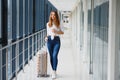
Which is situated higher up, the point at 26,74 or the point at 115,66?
the point at 115,66

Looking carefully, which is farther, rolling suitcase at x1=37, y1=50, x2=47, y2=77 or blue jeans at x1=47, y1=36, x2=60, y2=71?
rolling suitcase at x1=37, y1=50, x2=47, y2=77

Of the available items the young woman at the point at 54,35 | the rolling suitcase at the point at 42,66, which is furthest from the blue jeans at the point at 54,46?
the rolling suitcase at the point at 42,66

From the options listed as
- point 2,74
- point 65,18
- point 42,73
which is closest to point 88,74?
point 42,73

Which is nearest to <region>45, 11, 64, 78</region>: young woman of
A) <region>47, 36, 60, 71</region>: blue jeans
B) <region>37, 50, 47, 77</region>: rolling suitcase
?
<region>47, 36, 60, 71</region>: blue jeans

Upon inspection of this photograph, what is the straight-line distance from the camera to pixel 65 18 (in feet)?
91.6

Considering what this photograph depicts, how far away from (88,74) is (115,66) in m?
1.83

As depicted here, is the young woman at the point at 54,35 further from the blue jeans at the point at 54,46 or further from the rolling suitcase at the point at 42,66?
the rolling suitcase at the point at 42,66

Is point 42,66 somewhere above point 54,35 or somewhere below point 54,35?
below

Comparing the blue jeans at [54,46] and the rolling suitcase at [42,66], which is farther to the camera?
the rolling suitcase at [42,66]

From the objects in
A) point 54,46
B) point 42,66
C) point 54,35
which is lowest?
point 42,66

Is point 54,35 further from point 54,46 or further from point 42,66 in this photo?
point 42,66

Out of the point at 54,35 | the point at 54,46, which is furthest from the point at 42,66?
the point at 54,35

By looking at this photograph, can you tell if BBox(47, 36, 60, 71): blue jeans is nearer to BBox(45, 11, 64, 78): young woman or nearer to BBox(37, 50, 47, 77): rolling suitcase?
BBox(45, 11, 64, 78): young woman

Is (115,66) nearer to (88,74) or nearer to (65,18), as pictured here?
(88,74)
